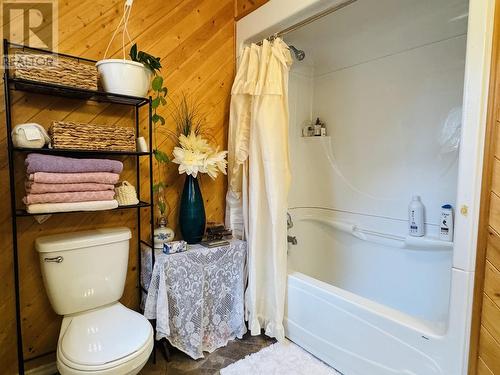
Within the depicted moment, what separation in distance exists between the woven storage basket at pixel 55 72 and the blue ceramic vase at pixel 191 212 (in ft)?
2.52

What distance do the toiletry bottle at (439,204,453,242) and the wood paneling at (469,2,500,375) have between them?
34.2 inches

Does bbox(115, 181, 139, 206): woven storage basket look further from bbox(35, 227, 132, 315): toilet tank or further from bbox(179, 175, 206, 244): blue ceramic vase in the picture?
bbox(179, 175, 206, 244): blue ceramic vase

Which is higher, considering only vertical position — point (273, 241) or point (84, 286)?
point (273, 241)

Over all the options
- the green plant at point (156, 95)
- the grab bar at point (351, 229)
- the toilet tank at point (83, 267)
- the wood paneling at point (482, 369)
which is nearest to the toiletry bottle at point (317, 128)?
the grab bar at point (351, 229)

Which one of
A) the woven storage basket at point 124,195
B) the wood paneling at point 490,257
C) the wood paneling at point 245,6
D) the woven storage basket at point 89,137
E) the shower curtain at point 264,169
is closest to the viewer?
the wood paneling at point 490,257

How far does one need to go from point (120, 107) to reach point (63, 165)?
1.90 ft

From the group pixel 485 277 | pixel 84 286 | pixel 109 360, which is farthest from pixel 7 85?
pixel 485 277

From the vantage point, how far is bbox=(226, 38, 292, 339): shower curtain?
74.8 inches

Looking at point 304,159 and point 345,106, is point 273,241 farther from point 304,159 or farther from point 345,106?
point 345,106

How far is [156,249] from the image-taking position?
179 cm

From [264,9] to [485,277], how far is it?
1910 millimetres

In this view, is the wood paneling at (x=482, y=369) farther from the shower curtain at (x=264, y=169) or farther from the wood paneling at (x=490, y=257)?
the shower curtain at (x=264, y=169)

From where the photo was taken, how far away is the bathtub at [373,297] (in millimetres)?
1287

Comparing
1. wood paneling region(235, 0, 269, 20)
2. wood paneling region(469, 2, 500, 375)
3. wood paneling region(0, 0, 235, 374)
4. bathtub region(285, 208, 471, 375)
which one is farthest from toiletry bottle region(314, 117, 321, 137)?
wood paneling region(469, 2, 500, 375)
